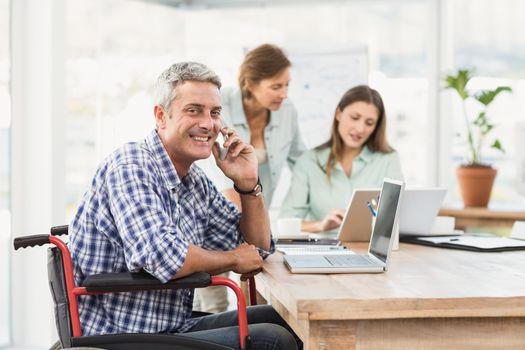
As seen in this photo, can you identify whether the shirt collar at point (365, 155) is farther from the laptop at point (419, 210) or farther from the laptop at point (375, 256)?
the laptop at point (375, 256)

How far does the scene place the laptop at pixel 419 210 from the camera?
2805mm

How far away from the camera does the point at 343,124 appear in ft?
11.8

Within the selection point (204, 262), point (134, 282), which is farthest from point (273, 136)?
point (134, 282)

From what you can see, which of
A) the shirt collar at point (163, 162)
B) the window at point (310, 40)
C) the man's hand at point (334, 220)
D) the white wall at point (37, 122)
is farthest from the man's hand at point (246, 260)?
the window at point (310, 40)

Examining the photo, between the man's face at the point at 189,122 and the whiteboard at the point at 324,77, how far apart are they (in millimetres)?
2519

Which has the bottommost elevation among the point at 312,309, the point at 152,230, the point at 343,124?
the point at 312,309

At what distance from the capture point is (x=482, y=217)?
4312mm

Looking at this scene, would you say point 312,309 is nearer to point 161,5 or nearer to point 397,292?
point 397,292

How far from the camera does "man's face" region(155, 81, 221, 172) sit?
2131 mm

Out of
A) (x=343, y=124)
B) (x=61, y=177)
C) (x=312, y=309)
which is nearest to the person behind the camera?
(x=312, y=309)

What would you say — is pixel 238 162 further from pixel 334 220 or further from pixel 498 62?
pixel 498 62

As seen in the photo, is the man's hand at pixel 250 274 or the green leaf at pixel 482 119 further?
the green leaf at pixel 482 119

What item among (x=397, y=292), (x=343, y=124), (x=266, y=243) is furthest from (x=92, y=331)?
(x=343, y=124)

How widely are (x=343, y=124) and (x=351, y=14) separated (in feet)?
5.10
